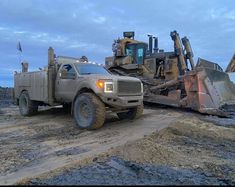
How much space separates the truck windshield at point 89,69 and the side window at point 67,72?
226 millimetres

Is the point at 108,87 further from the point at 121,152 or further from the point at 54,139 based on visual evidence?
the point at 121,152

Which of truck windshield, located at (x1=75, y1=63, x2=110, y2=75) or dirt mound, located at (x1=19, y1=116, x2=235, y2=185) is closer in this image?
dirt mound, located at (x1=19, y1=116, x2=235, y2=185)

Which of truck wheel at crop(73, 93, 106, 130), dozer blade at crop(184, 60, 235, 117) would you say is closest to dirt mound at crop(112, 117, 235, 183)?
truck wheel at crop(73, 93, 106, 130)

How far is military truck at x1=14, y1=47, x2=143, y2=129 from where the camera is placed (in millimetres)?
11664

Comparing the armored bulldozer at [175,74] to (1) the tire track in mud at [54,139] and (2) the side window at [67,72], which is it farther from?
(2) the side window at [67,72]

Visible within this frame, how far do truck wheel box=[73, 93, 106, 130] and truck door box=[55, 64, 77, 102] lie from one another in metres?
0.94

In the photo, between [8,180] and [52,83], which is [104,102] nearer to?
[52,83]

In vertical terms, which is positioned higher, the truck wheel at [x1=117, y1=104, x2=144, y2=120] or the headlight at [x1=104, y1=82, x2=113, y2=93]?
the headlight at [x1=104, y1=82, x2=113, y2=93]

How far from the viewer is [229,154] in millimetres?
8594

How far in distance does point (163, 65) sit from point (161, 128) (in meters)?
7.68

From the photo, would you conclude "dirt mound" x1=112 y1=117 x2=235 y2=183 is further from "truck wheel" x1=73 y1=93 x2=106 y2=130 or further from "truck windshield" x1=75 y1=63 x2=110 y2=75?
"truck windshield" x1=75 y1=63 x2=110 y2=75


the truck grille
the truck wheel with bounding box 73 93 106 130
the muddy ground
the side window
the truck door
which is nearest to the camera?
the muddy ground

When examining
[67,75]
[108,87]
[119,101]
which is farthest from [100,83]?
[67,75]

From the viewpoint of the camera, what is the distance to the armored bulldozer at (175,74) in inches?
600
